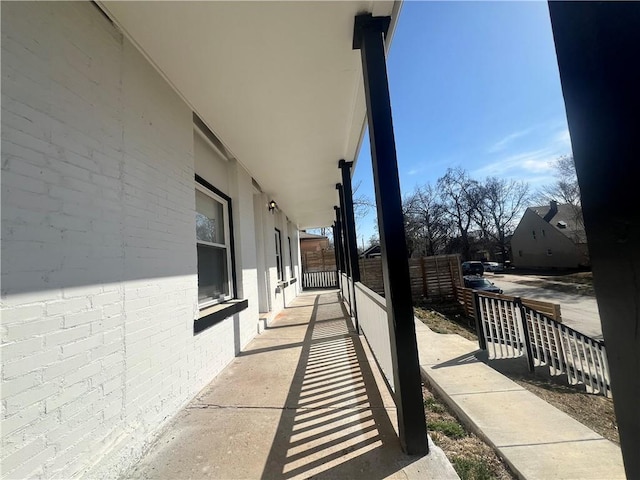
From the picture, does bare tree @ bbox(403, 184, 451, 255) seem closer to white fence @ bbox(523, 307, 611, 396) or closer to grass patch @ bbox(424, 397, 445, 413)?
white fence @ bbox(523, 307, 611, 396)

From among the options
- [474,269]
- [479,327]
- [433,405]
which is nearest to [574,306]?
[479,327]

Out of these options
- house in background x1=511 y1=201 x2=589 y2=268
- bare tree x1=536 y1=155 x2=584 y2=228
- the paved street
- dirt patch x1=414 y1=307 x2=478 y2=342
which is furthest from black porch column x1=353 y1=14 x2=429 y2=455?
house in background x1=511 y1=201 x2=589 y2=268

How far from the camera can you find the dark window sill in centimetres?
307

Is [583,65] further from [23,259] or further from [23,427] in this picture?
[23,427]

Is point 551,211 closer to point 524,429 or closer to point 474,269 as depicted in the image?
point 474,269

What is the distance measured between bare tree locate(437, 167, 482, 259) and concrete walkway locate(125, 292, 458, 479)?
1379 inches

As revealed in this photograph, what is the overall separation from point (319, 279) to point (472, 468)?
1451 cm

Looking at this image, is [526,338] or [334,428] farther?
[526,338]

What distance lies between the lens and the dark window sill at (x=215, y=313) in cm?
307

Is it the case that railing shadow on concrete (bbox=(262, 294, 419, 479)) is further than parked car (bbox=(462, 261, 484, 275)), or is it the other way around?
parked car (bbox=(462, 261, 484, 275))

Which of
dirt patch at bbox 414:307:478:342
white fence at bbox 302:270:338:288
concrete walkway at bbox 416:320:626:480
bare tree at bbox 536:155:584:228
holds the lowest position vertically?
dirt patch at bbox 414:307:478:342

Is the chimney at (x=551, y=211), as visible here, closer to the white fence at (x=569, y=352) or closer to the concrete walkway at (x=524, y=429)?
the white fence at (x=569, y=352)

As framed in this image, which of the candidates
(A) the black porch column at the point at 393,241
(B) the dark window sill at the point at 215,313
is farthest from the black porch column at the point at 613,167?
(B) the dark window sill at the point at 215,313

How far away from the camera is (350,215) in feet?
19.4
